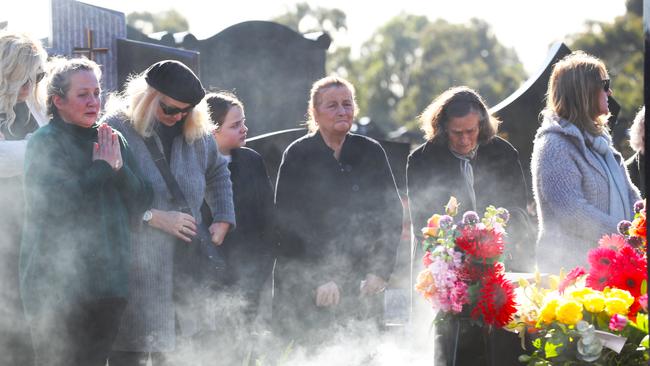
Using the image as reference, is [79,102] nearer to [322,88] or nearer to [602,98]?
[322,88]

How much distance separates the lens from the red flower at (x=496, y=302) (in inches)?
152

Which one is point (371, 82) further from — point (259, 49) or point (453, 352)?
point (453, 352)

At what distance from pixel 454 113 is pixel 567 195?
3.17 ft

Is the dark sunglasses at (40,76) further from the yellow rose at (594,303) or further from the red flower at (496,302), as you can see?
the yellow rose at (594,303)

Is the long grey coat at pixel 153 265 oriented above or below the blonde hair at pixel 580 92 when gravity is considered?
below

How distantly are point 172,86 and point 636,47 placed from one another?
37.1 meters

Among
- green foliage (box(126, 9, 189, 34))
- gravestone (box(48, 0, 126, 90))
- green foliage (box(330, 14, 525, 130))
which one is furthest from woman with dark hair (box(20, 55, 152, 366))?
green foliage (box(126, 9, 189, 34))

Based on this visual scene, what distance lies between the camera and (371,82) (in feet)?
204

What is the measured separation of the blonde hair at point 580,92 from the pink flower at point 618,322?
6.46 ft

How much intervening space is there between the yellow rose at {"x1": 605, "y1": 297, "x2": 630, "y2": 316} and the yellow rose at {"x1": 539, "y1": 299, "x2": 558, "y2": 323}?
0.66 feet

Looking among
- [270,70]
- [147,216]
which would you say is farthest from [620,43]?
[147,216]

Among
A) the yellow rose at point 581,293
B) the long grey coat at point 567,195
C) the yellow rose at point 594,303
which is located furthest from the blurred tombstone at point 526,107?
the yellow rose at point 594,303

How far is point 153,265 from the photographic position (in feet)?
14.8

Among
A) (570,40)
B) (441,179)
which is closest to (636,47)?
(570,40)
